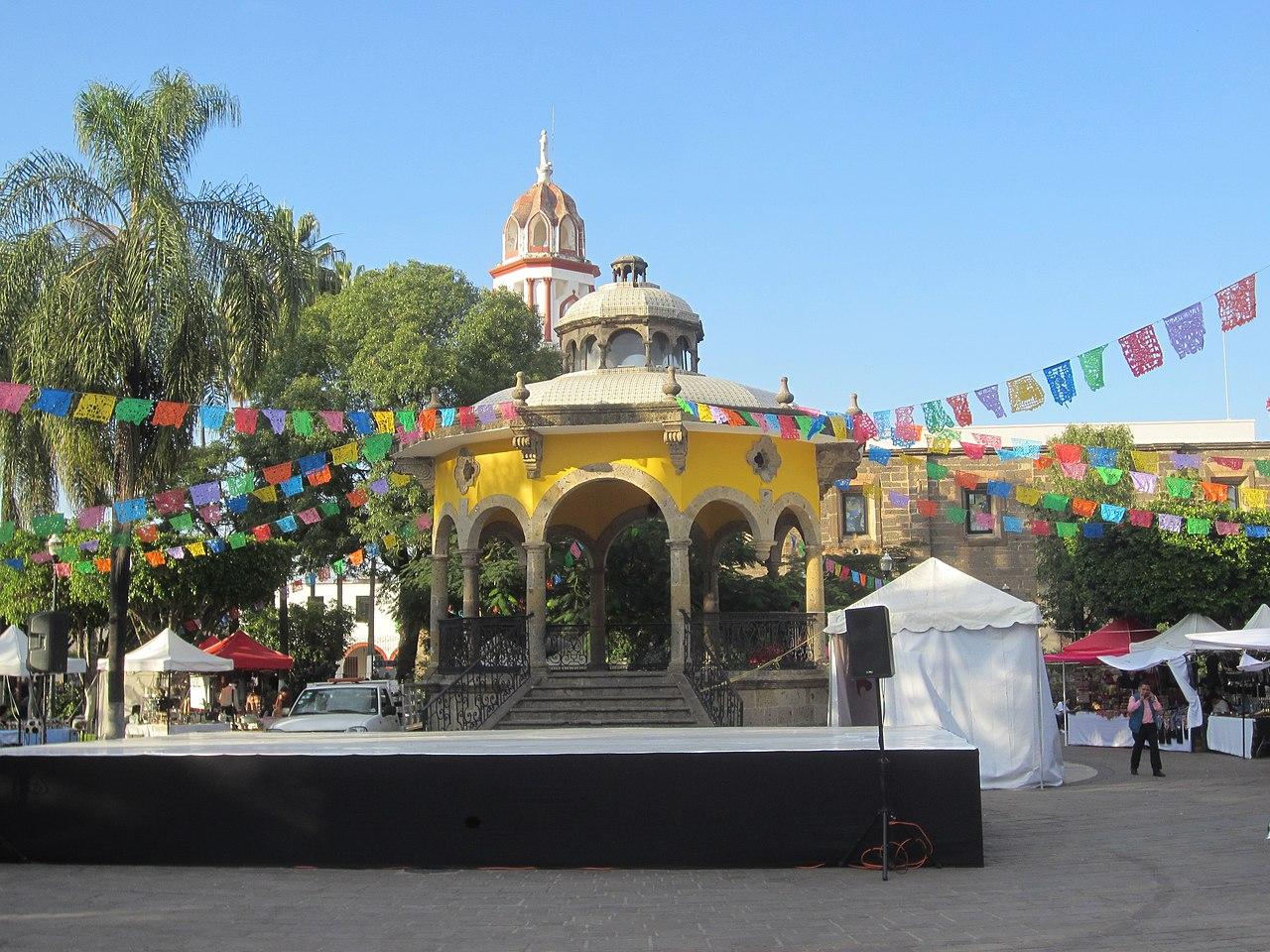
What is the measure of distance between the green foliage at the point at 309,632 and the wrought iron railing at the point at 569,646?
19.3 meters

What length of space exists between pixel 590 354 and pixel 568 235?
3924 cm

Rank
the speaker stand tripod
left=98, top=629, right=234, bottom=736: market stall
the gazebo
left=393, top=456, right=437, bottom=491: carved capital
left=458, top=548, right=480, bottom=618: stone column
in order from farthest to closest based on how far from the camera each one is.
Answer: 1. left=98, top=629, right=234, bottom=736: market stall
2. left=393, top=456, right=437, bottom=491: carved capital
3. left=458, top=548, right=480, bottom=618: stone column
4. the gazebo
5. the speaker stand tripod

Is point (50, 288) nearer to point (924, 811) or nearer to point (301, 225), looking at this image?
point (924, 811)

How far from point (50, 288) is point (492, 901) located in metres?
12.5

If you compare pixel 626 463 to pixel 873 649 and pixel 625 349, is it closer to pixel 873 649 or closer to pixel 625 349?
pixel 625 349

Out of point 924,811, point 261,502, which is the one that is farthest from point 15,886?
point 261,502

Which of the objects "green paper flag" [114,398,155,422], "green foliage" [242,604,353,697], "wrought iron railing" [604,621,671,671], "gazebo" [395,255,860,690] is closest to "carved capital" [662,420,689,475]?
"gazebo" [395,255,860,690]

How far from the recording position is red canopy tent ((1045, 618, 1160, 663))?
29.6 meters

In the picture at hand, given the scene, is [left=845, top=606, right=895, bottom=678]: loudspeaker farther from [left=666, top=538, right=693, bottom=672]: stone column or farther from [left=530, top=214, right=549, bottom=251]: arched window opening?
[left=530, top=214, right=549, bottom=251]: arched window opening

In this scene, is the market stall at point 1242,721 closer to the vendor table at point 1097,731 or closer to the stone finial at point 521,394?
the vendor table at point 1097,731

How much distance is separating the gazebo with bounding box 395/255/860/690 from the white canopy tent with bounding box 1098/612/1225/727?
310 inches

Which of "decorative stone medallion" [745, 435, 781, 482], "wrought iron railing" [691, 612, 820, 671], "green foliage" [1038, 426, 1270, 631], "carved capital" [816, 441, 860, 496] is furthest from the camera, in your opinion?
"green foliage" [1038, 426, 1270, 631]

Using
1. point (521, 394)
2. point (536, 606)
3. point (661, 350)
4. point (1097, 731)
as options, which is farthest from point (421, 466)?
point (1097, 731)

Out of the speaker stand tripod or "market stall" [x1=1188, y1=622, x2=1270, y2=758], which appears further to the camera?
"market stall" [x1=1188, y1=622, x2=1270, y2=758]
